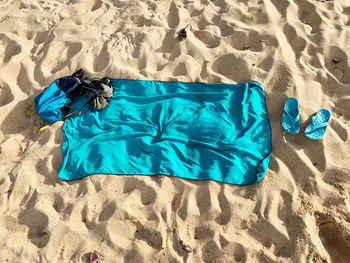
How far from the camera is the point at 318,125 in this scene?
283 centimetres

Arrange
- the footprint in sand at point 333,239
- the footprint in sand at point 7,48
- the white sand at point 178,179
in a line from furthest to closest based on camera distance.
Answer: the footprint in sand at point 7,48, the white sand at point 178,179, the footprint in sand at point 333,239

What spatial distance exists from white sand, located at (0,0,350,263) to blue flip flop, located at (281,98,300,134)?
0.28 ft

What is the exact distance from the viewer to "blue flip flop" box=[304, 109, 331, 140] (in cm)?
279

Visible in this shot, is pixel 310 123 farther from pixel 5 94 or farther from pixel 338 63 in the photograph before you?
pixel 5 94

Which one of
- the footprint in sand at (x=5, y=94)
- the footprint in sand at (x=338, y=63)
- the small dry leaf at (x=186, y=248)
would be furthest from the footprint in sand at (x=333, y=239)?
the footprint in sand at (x=5, y=94)

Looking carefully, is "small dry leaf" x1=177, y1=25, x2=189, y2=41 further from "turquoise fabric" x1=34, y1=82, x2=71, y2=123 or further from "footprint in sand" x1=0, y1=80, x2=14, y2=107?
"footprint in sand" x1=0, y1=80, x2=14, y2=107

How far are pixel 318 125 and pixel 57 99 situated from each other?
9.51 feet

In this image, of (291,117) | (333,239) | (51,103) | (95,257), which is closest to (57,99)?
(51,103)

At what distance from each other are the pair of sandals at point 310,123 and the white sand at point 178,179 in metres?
0.09

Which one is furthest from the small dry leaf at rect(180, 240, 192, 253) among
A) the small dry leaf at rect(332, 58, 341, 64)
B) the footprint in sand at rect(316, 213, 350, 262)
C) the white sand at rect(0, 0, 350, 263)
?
the small dry leaf at rect(332, 58, 341, 64)

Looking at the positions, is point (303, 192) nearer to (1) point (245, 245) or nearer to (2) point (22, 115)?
(1) point (245, 245)

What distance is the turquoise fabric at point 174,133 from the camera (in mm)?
2832

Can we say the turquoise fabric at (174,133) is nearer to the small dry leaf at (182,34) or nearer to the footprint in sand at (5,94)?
the small dry leaf at (182,34)

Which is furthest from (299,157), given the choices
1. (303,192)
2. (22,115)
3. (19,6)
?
(19,6)
